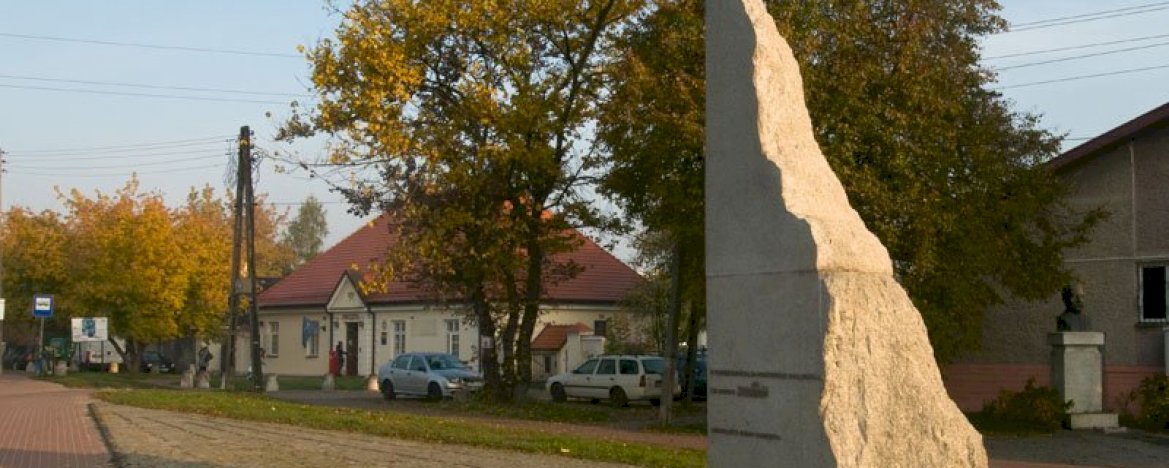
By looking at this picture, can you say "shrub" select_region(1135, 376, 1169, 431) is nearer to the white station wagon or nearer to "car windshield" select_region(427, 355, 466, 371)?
the white station wagon

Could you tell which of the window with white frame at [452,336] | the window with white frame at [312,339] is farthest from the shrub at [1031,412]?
the window with white frame at [312,339]

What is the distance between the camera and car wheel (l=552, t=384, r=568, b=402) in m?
37.6

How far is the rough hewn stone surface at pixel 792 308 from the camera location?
24.5 feet

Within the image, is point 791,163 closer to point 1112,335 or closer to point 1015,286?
point 1015,286

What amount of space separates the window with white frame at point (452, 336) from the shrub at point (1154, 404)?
30.4 m

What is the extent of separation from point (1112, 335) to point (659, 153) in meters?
11.2

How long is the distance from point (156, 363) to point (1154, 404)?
180 ft

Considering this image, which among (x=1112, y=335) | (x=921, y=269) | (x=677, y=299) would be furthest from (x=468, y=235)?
(x=1112, y=335)

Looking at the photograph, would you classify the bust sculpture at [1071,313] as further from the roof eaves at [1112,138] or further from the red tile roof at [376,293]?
the red tile roof at [376,293]

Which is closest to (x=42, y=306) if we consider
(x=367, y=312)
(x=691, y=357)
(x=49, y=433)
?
(x=367, y=312)

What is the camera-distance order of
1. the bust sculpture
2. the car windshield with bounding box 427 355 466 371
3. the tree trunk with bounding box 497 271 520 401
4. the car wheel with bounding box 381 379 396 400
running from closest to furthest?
the bust sculpture, the tree trunk with bounding box 497 271 520 401, the car windshield with bounding box 427 355 466 371, the car wheel with bounding box 381 379 396 400

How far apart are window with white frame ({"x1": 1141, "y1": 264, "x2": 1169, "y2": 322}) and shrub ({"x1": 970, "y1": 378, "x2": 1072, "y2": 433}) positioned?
125 inches

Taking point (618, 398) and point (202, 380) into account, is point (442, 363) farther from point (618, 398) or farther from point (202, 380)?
point (202, 380)

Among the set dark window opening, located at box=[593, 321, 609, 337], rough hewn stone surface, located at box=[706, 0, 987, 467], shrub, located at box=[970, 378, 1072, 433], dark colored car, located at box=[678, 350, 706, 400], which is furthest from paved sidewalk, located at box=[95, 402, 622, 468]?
dark window opening, located at box=[593, 321, 609, 337]
